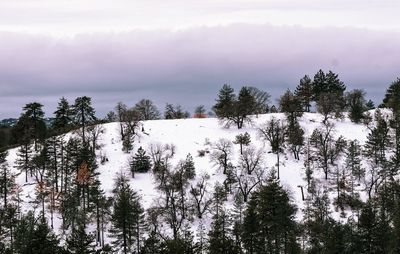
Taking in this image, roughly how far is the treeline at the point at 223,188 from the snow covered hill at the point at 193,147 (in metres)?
1.32

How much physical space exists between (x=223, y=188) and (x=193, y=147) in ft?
71.4

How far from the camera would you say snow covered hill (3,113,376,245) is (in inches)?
3548

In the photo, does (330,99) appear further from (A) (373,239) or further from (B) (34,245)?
(B) (34,245)

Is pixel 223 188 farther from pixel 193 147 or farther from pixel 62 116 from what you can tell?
pixel 62 116

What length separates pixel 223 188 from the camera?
8712 centimetres

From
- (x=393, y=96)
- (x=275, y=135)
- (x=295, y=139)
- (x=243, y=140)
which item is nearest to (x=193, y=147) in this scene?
(x=243, y=140)

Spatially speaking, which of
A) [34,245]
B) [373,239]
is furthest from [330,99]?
[34,245]

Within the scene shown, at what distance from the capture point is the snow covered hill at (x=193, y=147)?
90.1 m

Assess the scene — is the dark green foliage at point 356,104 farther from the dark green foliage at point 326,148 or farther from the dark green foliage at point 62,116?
the dark green foliage at point 62,116

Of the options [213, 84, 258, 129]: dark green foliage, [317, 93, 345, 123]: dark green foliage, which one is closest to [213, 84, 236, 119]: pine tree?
[213, 84, 258, 129]: dark green foliage

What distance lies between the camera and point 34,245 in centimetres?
4403

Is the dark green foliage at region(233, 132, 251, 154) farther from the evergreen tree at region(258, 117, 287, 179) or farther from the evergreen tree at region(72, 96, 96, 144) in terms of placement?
the evergreen tree at region(72, 96, 96, 144)

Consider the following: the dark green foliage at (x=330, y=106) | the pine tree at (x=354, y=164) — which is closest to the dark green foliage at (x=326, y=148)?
the pine tree at (x=354, y=164)

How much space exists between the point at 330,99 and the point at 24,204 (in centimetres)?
8101
